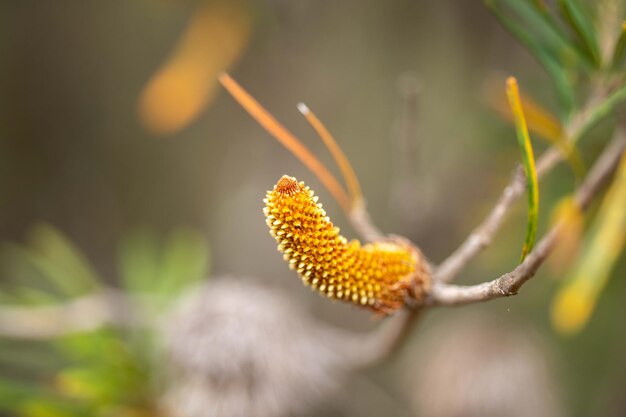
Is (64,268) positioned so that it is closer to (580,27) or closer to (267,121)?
(267,121)

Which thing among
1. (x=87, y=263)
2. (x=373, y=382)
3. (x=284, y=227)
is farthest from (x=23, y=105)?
(x=284, y=227)

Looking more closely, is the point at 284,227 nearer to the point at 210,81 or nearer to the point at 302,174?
the point at 210,81

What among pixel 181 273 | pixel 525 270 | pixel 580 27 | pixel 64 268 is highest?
pixel 64 268

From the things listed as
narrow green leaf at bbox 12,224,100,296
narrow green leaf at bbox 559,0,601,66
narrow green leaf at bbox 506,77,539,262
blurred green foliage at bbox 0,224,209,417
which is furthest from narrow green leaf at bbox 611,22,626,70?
narrow green leaf at bbox 12,224,100,296

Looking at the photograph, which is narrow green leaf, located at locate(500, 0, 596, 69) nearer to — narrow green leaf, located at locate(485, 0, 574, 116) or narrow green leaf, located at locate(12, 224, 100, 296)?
narrow green leaf, located at locate(485, 0, 574, 116)

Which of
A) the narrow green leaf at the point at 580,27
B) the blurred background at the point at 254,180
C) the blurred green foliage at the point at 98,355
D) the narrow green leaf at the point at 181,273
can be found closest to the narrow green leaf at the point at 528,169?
the narrow green leaf at the point at 580,27

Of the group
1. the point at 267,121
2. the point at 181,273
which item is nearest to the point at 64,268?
the point at 181,273
